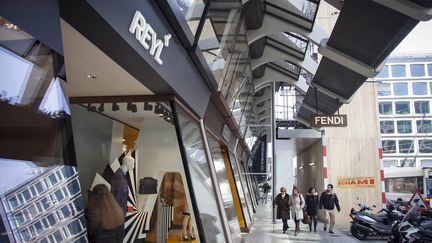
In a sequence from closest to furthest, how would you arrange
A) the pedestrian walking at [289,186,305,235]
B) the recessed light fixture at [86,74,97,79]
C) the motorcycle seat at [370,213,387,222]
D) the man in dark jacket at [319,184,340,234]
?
the recessed light fixture at [86,74,97,79]
the motorcycle seat at [370,213,387,222]
the pedestrian walking at [289,186,305,235]
the man in dark jacket at [319,184,340,234]

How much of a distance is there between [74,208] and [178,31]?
2.84 metres

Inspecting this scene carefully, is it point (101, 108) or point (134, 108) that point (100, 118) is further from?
point (134, 108)

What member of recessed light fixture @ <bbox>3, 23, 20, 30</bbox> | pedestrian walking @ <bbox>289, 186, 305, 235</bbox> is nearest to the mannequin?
recessed light fixture @ <bbox>3, 23, 20, 30</bbox>

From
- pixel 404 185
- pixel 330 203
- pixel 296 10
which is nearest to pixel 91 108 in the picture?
pixel 296 10

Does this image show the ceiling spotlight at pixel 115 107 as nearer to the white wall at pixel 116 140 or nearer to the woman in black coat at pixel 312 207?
the white wall at pixel 116 140

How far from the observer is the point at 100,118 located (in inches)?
276

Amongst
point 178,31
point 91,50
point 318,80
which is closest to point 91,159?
point 178,31

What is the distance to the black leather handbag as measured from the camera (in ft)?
24.4

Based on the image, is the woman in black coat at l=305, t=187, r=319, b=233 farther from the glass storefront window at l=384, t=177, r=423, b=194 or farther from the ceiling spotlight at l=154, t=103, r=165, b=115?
the glass storefront window at l=384, t=177, r=423, b=194

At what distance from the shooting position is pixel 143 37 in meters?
3.68

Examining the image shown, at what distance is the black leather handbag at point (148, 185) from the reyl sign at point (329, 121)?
4.79 m

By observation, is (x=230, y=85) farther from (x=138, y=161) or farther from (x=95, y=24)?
(x=95, y=24)

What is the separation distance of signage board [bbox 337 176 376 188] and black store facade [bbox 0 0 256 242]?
6.11m

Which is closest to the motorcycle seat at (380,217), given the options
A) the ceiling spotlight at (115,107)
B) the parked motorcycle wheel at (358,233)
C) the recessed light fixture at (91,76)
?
the parked motorcycle wheel at (358,233)
